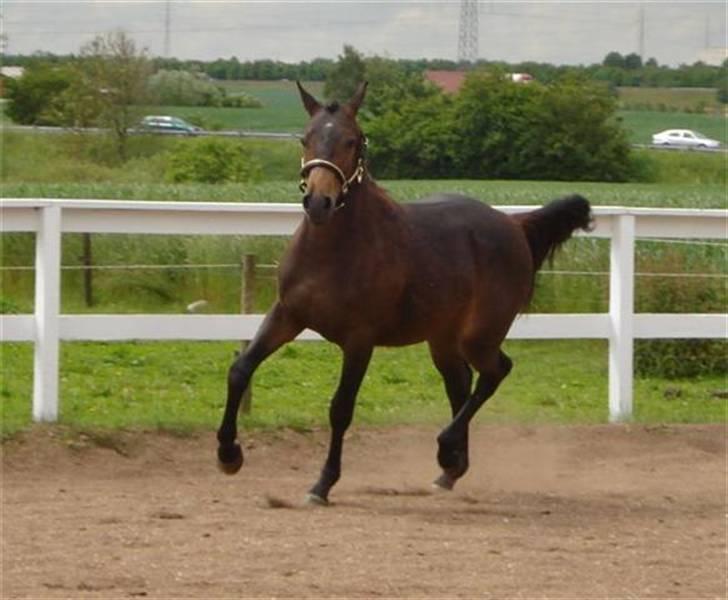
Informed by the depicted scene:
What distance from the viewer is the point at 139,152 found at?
36.2m

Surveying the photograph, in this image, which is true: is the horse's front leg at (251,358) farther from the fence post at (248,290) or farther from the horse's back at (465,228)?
the fence post at (248,290)

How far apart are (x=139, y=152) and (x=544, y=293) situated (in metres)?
20.2

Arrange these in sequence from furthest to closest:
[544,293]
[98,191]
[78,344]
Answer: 1. [98,191]
2. [544,293]
3. [78,344]

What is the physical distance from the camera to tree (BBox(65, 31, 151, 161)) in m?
35.4

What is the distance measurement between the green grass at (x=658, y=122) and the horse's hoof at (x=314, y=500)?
27.4 meters

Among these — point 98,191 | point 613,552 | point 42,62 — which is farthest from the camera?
point 42,62

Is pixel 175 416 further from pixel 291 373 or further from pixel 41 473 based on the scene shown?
pixel 291 373

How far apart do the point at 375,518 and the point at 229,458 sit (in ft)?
2.86

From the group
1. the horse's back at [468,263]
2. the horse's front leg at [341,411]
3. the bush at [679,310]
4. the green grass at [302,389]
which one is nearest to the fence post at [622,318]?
the green grass at [302,389]

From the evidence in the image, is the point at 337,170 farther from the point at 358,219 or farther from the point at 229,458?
the point at 229,458

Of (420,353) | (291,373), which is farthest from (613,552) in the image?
(420,353)

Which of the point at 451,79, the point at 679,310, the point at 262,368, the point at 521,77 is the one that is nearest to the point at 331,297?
the point at 262,368

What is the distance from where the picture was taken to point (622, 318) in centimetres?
1133

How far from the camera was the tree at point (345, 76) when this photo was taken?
1345cm
